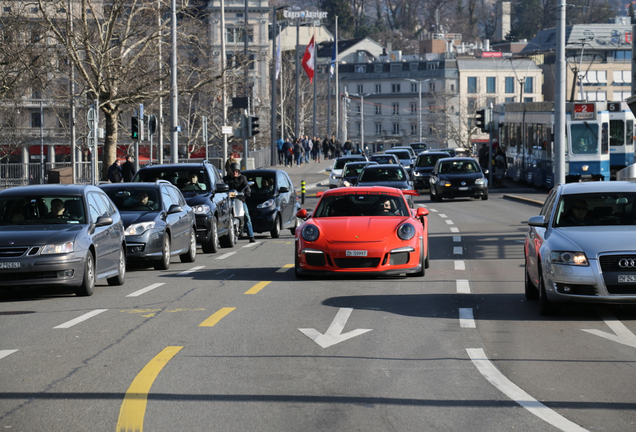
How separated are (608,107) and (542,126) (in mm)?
2612

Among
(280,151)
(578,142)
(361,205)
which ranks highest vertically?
(578,142)

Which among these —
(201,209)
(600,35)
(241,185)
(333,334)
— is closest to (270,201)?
(241,185)

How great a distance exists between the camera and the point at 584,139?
127ft

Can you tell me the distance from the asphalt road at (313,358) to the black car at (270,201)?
8.66 metres

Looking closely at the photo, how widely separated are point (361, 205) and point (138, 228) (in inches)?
142

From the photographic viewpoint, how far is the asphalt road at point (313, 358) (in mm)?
6277

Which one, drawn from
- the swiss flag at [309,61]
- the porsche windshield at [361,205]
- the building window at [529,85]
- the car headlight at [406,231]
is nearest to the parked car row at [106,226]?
the porsche windshield at [361,205]

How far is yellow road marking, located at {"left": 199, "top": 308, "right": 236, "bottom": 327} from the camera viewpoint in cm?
1031

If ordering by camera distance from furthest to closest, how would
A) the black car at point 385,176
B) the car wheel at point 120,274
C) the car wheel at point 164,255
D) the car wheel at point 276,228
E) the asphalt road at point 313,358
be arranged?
the black car at point 385,176, the car wheel at point 276,228, the car wheel at point 164,255, the car wheel at point 120,274, the asphalt road at point 313,358

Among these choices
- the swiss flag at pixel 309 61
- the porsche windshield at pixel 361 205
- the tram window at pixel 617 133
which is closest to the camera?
the porsche windshield at pixel 361 205

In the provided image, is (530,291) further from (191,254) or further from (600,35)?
(600,35)

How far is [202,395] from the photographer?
6.88 metres

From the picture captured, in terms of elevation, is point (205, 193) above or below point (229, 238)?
above

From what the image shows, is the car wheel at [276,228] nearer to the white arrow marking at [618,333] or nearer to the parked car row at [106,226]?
the parked car row at [106,226]
